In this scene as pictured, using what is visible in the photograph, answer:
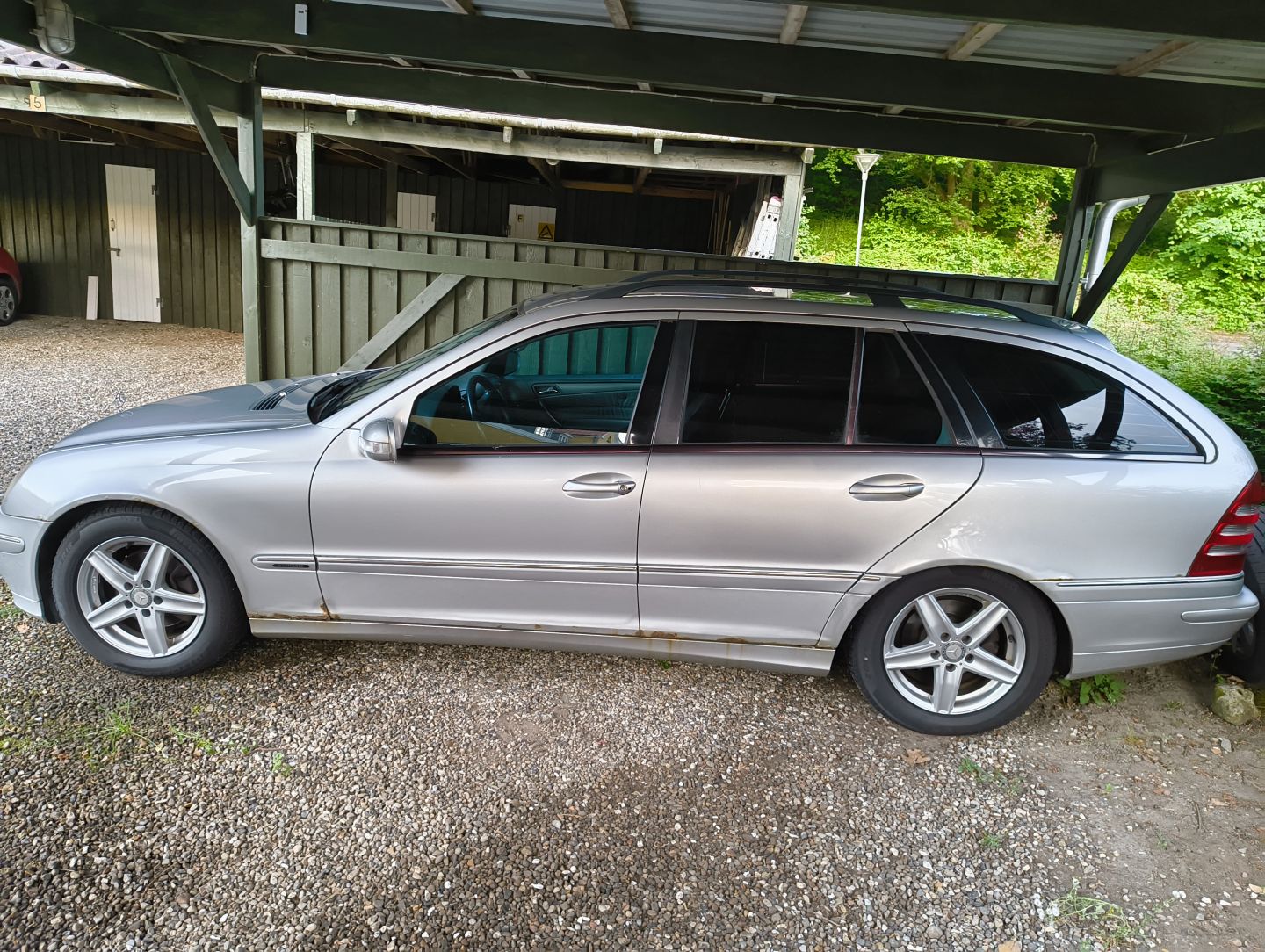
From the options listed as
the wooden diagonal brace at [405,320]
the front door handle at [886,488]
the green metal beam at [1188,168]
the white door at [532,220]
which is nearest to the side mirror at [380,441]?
the front door handle at [886,488]

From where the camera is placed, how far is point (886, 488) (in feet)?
10.2

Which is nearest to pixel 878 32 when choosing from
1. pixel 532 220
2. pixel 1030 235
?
pixel 532 220

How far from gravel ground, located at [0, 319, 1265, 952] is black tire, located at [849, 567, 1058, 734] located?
5.0 inches

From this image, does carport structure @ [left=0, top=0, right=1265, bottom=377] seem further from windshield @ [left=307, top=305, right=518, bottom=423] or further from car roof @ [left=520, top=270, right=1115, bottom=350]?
windshield @ [left=307, top=305, right=518, bottom=423]

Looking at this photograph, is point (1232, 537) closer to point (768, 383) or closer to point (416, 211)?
point (768, 383)

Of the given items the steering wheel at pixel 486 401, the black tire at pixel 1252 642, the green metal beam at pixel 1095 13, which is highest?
the green metal beam at pixel 1095 13

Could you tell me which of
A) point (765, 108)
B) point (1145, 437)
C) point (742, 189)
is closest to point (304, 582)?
point (1145, 437)

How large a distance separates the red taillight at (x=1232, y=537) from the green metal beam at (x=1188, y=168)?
282cm

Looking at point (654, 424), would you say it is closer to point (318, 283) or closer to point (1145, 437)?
point (1145, 437)

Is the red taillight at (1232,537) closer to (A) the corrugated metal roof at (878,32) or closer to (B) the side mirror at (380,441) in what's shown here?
(A) the corrugated metal roof at (878,32)

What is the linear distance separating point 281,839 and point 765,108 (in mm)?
5945

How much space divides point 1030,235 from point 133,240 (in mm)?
21488

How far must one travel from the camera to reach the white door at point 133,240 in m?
14.1

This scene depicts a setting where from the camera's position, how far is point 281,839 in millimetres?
2635
